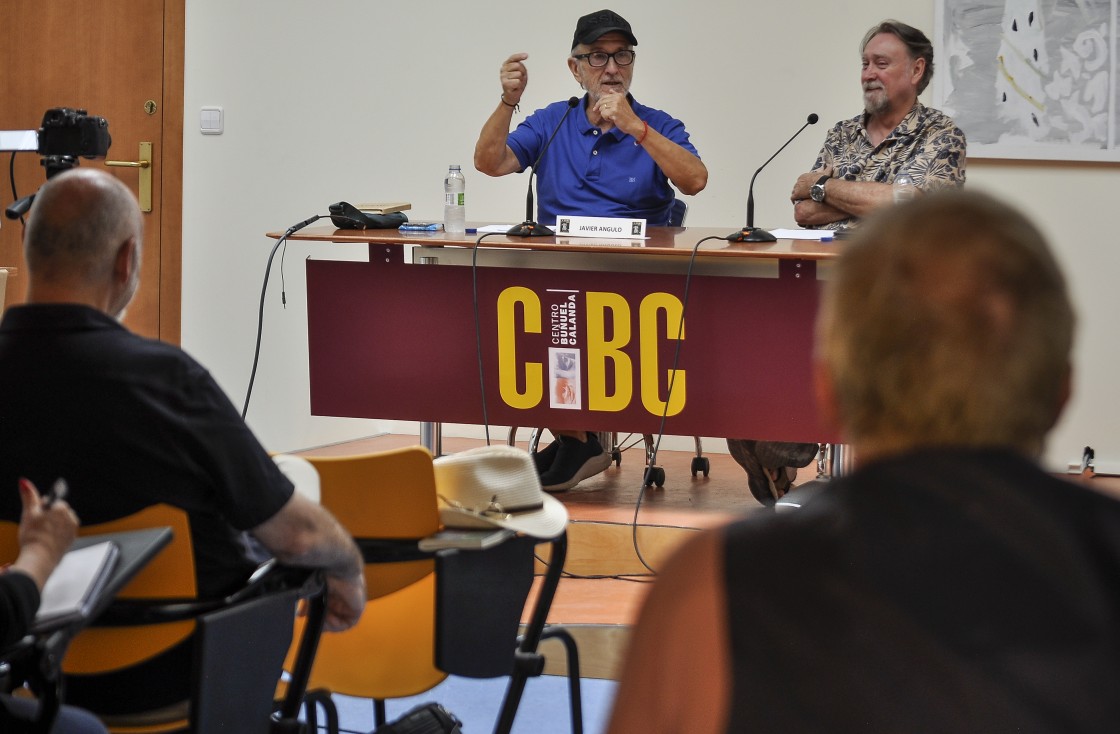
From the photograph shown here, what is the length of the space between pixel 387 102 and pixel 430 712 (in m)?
3.24

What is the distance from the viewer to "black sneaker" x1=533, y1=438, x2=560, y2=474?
3652mm

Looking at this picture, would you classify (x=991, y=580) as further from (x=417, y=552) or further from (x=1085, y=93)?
(x=1085, y=93)

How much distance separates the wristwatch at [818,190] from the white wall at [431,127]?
0.93m

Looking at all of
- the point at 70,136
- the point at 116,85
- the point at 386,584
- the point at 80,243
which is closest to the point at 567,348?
the point at 70,136

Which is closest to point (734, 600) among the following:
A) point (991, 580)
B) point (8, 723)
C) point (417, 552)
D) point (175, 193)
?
point (991, 580)

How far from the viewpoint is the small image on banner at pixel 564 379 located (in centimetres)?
344

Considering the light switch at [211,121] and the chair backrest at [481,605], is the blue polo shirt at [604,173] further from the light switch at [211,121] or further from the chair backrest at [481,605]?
the chair backrest at [481,605]

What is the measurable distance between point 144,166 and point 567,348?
2459mm

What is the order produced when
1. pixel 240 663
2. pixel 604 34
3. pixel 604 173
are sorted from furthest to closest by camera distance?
pixel 604 173
pixel 604 34
pixel 240 663

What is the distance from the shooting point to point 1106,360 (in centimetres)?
445

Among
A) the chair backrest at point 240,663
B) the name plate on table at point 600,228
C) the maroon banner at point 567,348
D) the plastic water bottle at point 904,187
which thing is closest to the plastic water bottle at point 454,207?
the maroon banner at point 567,348

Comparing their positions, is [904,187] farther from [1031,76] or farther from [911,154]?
[1031,76]

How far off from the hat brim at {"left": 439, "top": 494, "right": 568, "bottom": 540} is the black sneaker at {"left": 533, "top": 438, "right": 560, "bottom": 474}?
1.83 m

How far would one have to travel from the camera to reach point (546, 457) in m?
3.67
